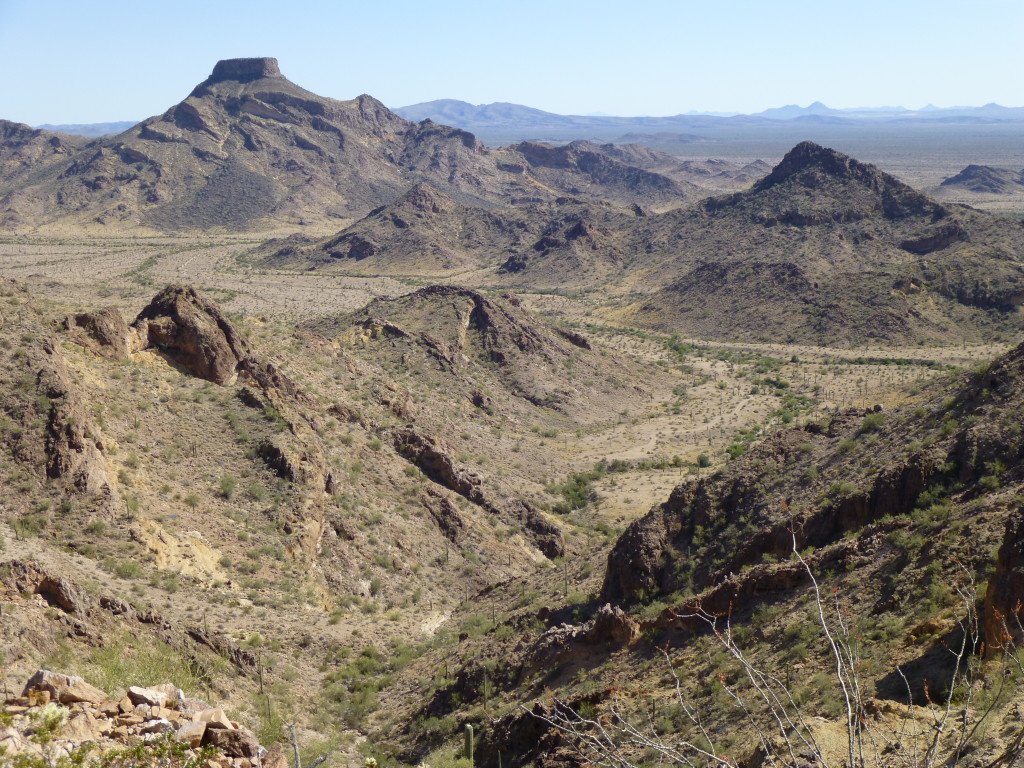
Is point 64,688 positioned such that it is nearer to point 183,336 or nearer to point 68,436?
point 68,436

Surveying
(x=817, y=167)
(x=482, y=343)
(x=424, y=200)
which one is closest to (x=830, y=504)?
A: (x=482, y=343)

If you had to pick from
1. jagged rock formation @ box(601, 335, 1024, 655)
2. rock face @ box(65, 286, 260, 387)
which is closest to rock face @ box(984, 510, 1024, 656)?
jagged rock formation @ box(601, 335, 1024, 655)

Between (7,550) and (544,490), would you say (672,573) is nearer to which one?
(7,550)

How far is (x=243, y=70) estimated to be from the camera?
188 m

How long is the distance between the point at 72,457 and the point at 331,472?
8407mm

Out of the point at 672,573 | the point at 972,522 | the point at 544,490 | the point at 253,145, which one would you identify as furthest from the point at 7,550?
the point at 253,145

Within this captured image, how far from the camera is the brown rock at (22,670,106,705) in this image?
9688mm

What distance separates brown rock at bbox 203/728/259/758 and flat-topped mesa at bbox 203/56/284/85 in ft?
650

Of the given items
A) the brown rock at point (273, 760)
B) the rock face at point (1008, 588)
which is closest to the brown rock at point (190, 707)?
the brown rock at point (273, 760)

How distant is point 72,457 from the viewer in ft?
73.5

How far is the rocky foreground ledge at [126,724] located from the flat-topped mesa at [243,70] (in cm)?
19720

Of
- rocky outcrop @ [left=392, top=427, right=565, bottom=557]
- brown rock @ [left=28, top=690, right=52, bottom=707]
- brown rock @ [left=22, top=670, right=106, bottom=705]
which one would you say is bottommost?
rocky outcrop @ [left=392, top=427, right=565, bottom=557]

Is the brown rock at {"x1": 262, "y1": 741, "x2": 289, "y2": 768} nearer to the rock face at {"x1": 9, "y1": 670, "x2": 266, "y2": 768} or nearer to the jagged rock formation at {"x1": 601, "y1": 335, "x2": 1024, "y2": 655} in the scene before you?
the rock face at {"x1": 9, "y1": 670, "x2": 266, "y2": 768}

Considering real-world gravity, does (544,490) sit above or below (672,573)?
below
